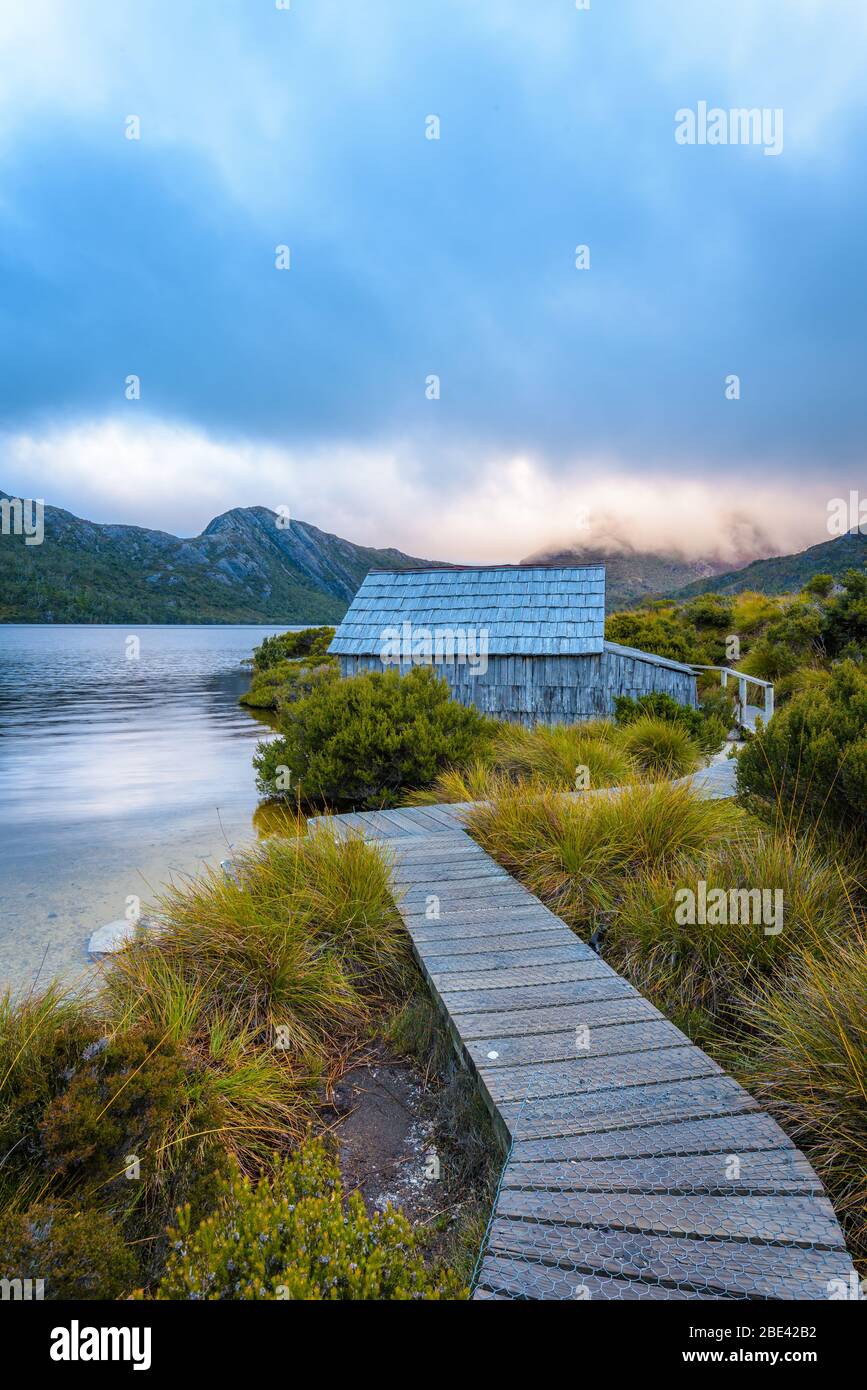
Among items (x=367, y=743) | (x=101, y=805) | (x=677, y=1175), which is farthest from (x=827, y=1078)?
(x=101, y=805)

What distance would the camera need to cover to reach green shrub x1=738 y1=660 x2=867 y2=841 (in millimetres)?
5570

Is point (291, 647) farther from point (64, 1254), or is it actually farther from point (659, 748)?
point (64, 1254)

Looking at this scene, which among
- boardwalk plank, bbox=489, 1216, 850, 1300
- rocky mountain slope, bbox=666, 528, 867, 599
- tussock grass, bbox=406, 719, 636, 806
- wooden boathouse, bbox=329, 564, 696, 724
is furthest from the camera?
rocky mountain slope, bbox=666, 528, 867, 599

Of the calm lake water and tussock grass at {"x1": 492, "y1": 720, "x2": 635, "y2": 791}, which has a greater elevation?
tussock grass at {"x1": 492, "y1": 720, "x2": 635, "y2": 791}

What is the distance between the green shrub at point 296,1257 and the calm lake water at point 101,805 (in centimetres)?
364

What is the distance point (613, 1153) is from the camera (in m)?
2.68

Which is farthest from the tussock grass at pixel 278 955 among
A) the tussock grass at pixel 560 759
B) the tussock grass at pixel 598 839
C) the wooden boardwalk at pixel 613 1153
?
the tussock grass at pixel 560 759

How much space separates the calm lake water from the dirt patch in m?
2.72

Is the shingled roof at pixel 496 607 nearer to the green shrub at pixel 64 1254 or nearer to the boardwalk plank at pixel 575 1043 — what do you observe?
the boardwalk plank at pixel 575 1043

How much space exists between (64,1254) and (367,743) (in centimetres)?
907

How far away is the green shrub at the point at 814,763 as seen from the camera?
5.57m

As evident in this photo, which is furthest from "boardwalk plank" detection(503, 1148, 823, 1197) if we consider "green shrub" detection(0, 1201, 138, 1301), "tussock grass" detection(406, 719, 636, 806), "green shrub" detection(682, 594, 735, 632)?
"green shrub" detection(682, 594, 735, 632)

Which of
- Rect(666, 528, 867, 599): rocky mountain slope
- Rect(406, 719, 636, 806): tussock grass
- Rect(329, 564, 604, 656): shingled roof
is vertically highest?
Rect(666, 528, 867, 599): rocky mountain slope

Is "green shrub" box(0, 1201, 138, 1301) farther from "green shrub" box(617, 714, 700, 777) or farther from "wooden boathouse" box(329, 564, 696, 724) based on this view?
"wooden boathouse" box(329, 564, 696, 724)
